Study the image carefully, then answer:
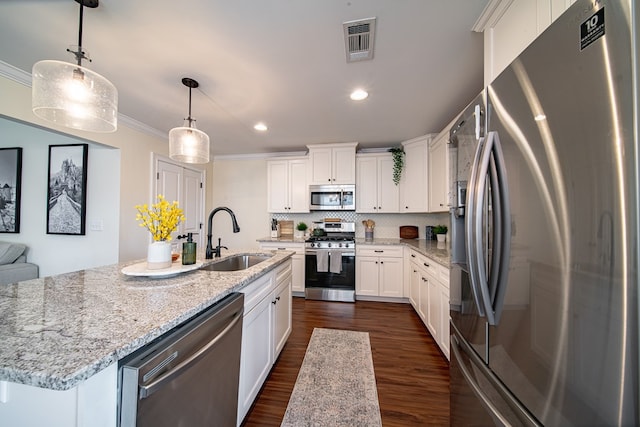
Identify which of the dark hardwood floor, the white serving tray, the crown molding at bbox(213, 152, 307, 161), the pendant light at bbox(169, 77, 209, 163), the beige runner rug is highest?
the crown molding at bbox(213, 152, 307, 161)

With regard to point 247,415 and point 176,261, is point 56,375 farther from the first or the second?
point 247,415

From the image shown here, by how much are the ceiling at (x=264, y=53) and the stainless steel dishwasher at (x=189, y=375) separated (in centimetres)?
168

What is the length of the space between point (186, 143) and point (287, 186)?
7.77ft

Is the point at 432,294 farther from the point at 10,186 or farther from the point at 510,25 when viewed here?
the point at 10,186

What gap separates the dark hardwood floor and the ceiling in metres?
2.50

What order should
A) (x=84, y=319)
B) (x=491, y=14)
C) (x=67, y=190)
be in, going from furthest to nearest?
(x=67, y=190) → (x=491, y=14) → (x=84, y=319)

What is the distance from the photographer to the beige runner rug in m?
1.52

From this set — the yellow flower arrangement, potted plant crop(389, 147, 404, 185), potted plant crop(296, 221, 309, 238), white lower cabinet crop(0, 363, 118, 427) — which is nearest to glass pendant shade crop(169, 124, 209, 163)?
the yellow flower arrangement

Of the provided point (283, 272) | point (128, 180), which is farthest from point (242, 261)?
point (128, 180)

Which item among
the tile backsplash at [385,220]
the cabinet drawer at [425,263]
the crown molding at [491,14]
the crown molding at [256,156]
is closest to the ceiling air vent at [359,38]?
the crown molding at [491,14]

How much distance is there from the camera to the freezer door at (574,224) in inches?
19.5

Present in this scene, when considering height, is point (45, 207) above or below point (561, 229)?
above

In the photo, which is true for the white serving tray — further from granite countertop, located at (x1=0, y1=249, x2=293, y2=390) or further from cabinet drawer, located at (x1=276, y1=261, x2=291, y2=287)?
cabinet drawer, located at (x1=276, y1=261, x2=291, y2=287)

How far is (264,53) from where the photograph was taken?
5.74ft
